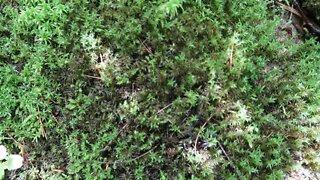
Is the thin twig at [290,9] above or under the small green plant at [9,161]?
above

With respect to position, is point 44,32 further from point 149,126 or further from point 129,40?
point 149,126

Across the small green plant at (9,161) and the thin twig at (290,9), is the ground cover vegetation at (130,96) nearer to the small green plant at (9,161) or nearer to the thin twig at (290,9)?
the small green plant at (9,161)

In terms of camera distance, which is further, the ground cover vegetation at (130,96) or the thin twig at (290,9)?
the thin twig at (290,9)

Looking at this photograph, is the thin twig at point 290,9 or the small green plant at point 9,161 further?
the thin twig at point 290,9

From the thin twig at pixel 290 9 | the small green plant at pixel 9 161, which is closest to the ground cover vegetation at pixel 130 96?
the small green plant at pixel 9 161

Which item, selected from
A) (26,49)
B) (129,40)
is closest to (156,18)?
(129,40)

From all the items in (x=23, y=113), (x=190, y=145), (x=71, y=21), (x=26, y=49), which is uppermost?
(x=71, y=21)
